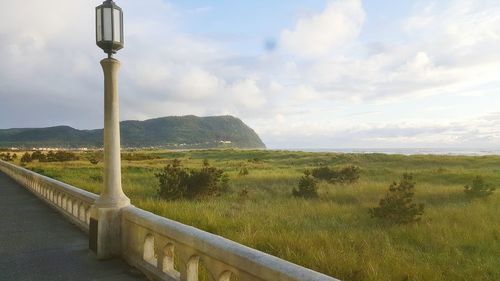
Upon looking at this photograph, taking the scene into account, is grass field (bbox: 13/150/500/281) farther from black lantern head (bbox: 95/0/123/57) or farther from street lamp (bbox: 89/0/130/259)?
black lantern head (bbox: 95/0/123/57)

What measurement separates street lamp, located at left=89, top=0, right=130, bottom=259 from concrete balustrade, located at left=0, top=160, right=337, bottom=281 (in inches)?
6.6

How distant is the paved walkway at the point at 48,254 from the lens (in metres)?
5.15

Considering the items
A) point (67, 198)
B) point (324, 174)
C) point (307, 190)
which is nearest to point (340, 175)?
point (324, 174)

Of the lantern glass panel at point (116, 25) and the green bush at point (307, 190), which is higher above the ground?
the lantern glass panel at point (116, 25)

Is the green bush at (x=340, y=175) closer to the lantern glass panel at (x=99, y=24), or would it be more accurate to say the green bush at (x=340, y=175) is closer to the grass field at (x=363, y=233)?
the grass field at (x=363, y=233)

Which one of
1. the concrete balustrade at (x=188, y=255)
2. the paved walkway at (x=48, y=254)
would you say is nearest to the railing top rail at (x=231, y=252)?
the concrete balustrade at (x=188, y=255)

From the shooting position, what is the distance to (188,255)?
13.6 feet

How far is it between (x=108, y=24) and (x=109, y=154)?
1886 mm

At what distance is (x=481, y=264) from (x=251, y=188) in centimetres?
1299

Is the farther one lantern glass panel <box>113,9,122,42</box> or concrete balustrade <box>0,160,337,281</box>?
lantern glass panel <box>113,9,122,42</box>

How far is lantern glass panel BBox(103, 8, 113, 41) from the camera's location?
6.05 m

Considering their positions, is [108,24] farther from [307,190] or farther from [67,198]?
[307,190]

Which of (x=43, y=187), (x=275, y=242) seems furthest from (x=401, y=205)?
(x=43, y=187)

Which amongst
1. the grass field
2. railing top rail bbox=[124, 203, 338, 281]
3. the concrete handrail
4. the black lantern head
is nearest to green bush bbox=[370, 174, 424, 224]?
the grass field
